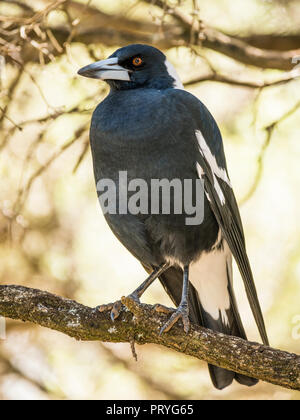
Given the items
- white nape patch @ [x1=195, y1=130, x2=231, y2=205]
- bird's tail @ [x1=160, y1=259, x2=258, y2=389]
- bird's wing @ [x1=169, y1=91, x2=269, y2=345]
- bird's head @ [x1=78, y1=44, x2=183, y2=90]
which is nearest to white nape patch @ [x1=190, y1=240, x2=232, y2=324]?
bird's tail @ [x1=160, y1=259, x2=258, y2=389]

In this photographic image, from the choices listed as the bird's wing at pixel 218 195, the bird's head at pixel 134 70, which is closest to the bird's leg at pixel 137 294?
the bird's wing at pixel 218 195

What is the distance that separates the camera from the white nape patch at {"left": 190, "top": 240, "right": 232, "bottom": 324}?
280 cm

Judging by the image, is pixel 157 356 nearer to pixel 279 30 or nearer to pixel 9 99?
pixel 9 99

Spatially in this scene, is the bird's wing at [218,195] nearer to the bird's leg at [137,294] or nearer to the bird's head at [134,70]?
the bird's head at [134,70]

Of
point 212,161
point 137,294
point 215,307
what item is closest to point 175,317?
point 137,294

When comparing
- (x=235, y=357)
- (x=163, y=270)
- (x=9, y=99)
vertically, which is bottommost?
(x=235, y=357)

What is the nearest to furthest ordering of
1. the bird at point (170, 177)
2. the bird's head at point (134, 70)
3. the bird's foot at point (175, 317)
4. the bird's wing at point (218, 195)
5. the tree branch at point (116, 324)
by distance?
the tree branch at point (116, 324) → the bird's foot at point (175, 317) → the bird at point (170, 177) → the bird's wing at point (218, 195) → the bird's head at point (134, 70)

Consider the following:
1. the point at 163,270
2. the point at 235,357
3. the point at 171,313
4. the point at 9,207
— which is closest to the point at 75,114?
the point at 9,207

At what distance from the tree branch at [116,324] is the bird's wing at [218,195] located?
41 centimetres

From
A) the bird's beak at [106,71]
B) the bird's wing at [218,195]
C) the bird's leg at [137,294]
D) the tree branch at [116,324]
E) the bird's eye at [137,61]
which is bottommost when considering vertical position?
the tree branch at [116,324]

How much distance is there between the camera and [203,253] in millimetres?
2682

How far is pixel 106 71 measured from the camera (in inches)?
106

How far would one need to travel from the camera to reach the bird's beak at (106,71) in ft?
8.78
